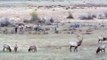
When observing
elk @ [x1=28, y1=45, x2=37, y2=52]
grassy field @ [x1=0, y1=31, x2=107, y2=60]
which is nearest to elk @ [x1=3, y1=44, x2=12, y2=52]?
grassy field @ [x1=0, y1=31, x2=107, y2=60]

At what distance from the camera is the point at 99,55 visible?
24672 millimetres

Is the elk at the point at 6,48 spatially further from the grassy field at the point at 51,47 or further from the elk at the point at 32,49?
the elk at the point at 32,49

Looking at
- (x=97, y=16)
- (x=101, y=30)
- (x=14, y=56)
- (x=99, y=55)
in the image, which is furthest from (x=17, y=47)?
(x=97, y=16)

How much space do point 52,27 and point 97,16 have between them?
464 inches

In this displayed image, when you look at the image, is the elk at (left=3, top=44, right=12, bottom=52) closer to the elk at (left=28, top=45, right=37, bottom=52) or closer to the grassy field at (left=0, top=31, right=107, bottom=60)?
the grassy field at (left=0, top=31, right=107, bottom=60)

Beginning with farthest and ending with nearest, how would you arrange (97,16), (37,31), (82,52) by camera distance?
1. (97,16)
2. (37,31)
3. (82,52)

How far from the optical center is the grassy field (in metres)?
24.0

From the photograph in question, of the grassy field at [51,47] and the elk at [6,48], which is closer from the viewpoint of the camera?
the grassy field at [51,47]

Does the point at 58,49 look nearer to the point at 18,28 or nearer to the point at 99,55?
Result: the point at 99,55

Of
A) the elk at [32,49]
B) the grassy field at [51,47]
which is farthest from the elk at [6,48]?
the elk at [32,49]

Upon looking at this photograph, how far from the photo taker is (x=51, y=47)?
2761cm

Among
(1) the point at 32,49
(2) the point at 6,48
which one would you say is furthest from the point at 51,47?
(2) the point at 6,48

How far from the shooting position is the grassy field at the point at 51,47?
24.0 m

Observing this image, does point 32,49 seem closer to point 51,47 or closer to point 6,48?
point 6,48
